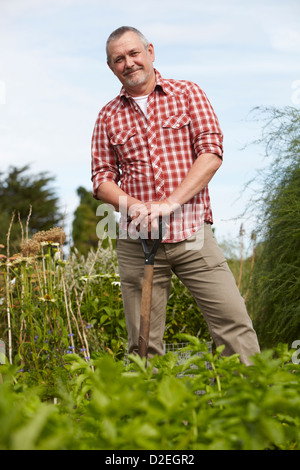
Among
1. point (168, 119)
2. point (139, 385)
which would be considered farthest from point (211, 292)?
point (139, 385)

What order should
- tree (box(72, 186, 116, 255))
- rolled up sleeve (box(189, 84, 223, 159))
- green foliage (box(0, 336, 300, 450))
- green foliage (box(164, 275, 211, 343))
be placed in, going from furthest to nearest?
tree (box(72, 186, 116, 255))
green foliage (box(164, 275, 211, 343))
rolled up sleeve (box(189, 84, 223, 159))
green foliage (box(0, 336, 300, 450))

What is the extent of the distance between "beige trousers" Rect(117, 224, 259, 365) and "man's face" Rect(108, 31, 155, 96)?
2.43 ft

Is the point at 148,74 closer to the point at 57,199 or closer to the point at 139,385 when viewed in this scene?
the point at 139,385

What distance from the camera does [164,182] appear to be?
251 centimetres

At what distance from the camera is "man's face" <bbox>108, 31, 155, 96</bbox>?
2477mm

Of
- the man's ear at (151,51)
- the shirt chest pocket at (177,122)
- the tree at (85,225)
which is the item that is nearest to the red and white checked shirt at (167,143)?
the shirt chest pocket at (177,122)

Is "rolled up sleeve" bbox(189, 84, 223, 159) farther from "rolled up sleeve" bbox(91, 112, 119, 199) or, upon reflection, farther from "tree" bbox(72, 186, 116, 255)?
"tree" bbox(72, 186, 116, 255)

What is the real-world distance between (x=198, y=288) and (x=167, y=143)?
69 centimetres

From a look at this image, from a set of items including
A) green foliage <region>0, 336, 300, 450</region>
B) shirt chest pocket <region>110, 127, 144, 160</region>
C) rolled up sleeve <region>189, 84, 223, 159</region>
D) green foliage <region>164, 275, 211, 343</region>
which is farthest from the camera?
green foliage <region>164, 275, 211, 343</region>

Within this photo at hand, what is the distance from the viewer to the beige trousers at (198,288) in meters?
2.37

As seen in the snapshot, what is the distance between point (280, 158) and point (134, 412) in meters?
3.62

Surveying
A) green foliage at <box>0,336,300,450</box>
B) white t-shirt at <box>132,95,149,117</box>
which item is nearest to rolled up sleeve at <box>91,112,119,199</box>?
white t-shirt at <box>132,95,149,117</box>

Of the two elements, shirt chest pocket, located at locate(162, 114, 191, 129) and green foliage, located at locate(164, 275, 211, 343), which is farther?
green foliage, located at locate(164, 275, 211, 343)

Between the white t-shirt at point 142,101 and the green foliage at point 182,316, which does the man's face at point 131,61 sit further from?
the green foliage at point 182,316
